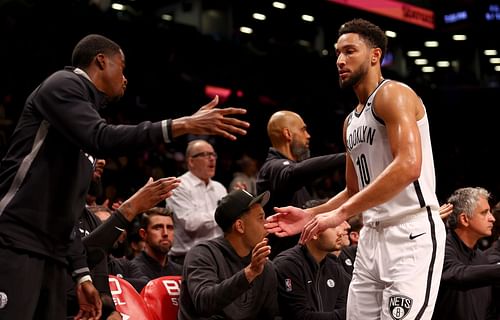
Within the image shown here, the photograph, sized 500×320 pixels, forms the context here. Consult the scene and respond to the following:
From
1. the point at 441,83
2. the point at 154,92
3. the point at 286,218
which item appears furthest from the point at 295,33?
the point at 286,218

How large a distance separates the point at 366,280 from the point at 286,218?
533mm

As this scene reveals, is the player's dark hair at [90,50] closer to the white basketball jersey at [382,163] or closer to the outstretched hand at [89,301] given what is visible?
the outstretched hand at [89,301]

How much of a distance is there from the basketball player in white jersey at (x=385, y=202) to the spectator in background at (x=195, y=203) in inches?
132

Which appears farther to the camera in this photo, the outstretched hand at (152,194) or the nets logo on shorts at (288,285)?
the nets logo on shorts at (288,285)

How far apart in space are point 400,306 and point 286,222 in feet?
2.54

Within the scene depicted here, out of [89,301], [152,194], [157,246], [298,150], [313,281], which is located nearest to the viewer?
[89,301]

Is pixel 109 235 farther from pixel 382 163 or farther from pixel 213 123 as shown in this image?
pixel 382 163

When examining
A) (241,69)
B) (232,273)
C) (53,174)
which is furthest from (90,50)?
(241,69)

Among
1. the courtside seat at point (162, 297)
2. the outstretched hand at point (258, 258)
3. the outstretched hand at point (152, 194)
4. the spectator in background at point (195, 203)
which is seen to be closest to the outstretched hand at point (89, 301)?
the outstretched hand at point (152, 194)

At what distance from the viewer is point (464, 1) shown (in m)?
14.4

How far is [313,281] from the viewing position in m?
5.49

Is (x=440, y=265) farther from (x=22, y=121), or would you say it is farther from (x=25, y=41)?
(x=25, y=41)

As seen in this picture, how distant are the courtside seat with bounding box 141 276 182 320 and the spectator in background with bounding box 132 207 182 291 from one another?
1.08 metres

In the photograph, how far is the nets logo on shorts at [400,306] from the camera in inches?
139
